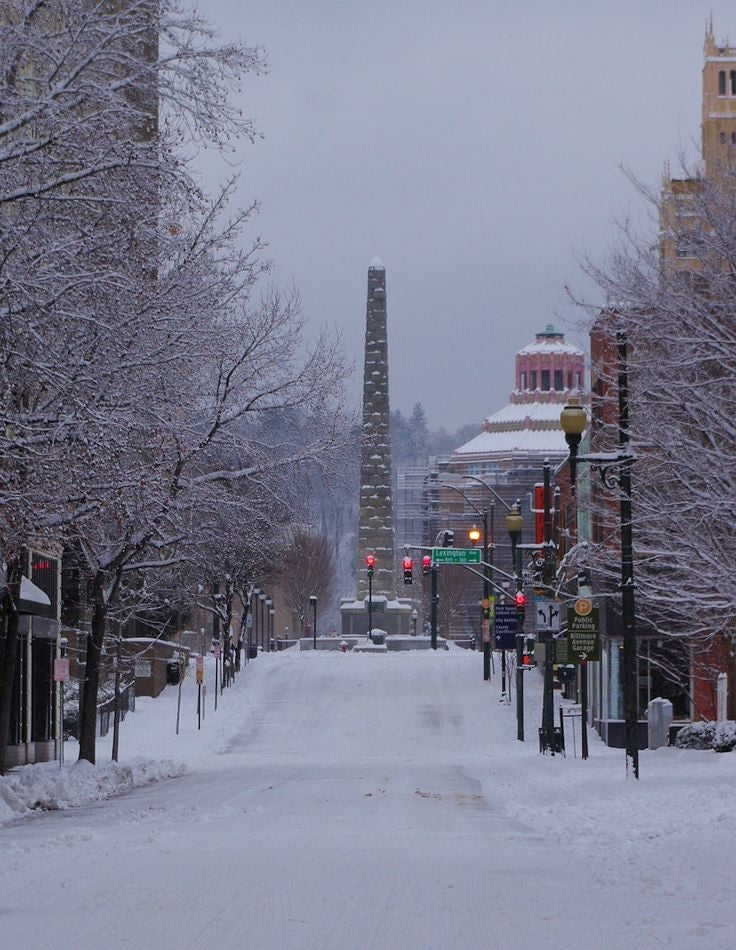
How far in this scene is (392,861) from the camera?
41.2 ft

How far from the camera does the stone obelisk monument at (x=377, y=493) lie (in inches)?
3418

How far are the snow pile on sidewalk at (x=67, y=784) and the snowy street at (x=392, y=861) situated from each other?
0.50 m

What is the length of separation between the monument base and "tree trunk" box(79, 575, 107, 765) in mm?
61445

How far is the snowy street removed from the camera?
8883mm

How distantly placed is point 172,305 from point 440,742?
100ft

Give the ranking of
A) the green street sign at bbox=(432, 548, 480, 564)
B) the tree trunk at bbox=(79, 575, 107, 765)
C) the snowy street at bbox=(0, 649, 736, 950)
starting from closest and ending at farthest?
1. the snowy street at bbox=(0, 649, 736, 950)
2. the tree trunk at bbox=(79, 575, 107, 765)
3. the green street sign at bbox=(432, 548, 480, 564)

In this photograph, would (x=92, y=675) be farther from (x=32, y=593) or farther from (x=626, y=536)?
(x=626, y=536)

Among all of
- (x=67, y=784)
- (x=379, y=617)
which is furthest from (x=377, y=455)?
(x=67, y=784)

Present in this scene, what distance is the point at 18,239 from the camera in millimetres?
15781

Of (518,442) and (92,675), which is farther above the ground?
(518,442)

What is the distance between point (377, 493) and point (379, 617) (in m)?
8.04

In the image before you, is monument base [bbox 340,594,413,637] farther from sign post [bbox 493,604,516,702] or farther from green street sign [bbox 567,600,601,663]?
green street sign [bbox 567,600,601,663]

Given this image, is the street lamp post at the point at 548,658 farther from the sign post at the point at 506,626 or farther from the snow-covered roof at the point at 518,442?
the snow-covered roof at the point at 518,442

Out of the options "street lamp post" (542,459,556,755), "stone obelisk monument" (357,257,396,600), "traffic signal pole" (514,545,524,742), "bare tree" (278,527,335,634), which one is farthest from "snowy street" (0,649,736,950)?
"bare tree" (278,527,335,634)
